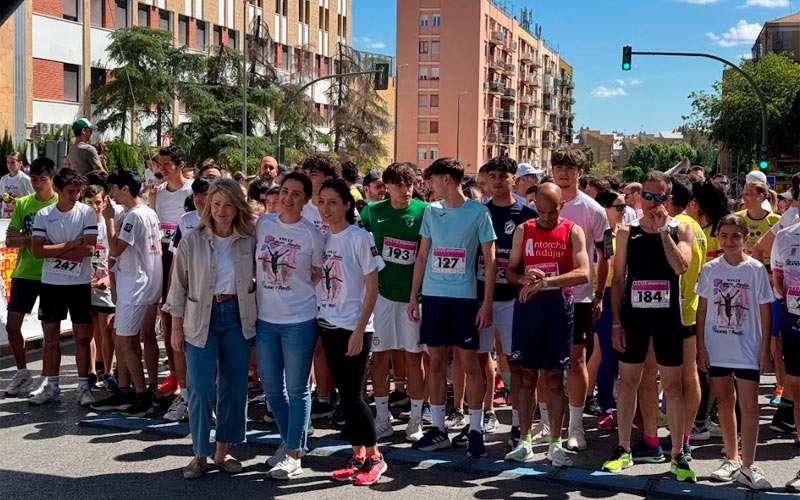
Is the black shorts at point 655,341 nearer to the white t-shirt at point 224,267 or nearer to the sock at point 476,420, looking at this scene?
the sock at point 476,420

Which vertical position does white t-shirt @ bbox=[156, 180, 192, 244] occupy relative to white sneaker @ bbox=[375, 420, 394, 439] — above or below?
above

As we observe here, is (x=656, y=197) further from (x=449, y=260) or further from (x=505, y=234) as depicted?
(x=449, y=260)

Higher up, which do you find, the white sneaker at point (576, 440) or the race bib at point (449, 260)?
the race bib at point (449, 260)

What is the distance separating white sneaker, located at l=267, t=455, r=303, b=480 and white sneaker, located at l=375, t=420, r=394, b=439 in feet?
3.89

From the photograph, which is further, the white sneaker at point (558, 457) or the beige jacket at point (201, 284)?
the white sneaker at point (558, 457)

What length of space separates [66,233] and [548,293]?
454 cm

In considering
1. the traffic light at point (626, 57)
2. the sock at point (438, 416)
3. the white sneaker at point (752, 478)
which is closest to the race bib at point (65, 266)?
the sock at point (438, 416)

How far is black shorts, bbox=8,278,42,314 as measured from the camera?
28.1ft

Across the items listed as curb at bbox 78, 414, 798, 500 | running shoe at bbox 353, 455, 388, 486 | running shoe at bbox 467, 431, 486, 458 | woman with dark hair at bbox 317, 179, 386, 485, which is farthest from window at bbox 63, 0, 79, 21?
running shoe at bbox 353, 455, 388, 486

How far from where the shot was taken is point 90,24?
4275cm

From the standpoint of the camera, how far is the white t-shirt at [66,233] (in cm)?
828

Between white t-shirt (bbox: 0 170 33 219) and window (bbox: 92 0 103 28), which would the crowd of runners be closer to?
white t-shirt (bbox: 0 170 33 219)

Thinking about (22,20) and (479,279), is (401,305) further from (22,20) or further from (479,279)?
(22,20)

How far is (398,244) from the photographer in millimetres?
7348
